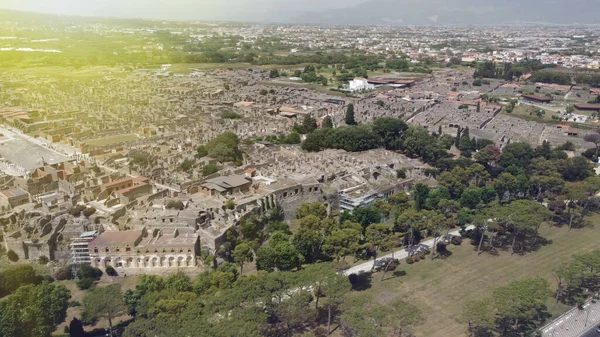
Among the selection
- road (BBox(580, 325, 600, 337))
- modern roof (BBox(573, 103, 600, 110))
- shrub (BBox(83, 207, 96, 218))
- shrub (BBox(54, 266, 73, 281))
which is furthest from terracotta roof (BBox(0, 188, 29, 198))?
modern roof (BBox(573, 103, 600, 110))

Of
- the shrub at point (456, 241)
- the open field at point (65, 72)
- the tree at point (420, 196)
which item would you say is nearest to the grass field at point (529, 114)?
the tree at point (420, 196)

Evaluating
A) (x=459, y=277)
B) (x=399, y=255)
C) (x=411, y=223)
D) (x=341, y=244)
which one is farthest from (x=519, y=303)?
(x=341, y=244)

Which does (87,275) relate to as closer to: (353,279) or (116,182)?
(116,182)

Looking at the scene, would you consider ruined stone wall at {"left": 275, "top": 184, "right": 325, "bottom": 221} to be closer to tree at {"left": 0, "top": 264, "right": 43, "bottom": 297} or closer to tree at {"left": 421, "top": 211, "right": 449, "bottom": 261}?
tree at {"left": 421, "top": 211, "right": 449, "bottom": 261}

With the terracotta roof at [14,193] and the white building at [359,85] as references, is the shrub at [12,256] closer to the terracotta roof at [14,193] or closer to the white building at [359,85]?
the terracotta roof at [14,193]

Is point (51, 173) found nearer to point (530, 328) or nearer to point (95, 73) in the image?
point (530, 328)
